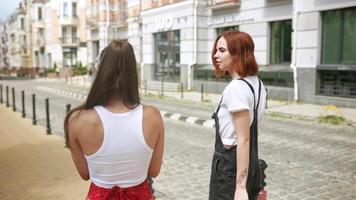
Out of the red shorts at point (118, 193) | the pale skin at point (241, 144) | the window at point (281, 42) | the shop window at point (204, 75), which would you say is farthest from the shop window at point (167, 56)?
the red shorts at point (118, 193)

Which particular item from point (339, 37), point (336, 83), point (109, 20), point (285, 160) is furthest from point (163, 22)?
point (285, 160)

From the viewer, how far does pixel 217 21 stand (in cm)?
2303

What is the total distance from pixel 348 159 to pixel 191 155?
112 inches

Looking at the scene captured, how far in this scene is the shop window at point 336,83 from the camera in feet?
49.2

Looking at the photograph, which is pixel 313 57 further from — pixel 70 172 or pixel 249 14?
pixel 70 172

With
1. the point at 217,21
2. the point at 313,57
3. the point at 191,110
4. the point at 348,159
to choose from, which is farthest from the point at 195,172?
the point at 217,21

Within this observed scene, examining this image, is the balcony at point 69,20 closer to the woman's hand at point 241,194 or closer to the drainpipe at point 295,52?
the drainpipe at point 295,52

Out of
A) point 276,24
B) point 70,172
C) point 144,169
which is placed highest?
point 276,24

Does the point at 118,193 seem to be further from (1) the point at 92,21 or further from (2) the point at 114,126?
(1) the point at 92,21

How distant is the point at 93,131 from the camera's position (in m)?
2.24

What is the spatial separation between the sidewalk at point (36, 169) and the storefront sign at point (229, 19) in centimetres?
1310

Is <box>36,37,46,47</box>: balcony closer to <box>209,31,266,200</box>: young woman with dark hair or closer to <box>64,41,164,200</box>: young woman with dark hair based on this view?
<box>209,31,266,200</box>: young woman with dark hair

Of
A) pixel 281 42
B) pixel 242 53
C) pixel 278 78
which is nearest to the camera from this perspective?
pixel 242 53

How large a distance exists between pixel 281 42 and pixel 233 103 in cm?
1780
